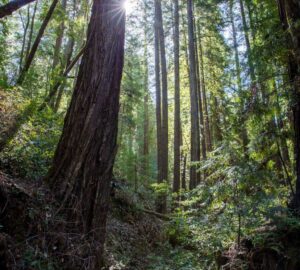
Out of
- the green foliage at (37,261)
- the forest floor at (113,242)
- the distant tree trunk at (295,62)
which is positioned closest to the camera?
the green foliage at (37,261)

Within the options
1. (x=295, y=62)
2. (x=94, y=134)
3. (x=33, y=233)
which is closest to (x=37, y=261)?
(x=33, y=233)

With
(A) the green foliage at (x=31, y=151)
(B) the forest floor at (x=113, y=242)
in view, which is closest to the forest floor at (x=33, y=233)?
(B) the forest floor at (x=113, y=242)

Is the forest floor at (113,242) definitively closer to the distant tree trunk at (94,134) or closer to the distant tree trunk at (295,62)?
the distant tree trunk at (94,134)

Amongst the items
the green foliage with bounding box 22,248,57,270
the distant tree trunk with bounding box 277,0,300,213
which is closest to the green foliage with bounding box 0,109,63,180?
the green foliage with bounding box 22,248,57,270

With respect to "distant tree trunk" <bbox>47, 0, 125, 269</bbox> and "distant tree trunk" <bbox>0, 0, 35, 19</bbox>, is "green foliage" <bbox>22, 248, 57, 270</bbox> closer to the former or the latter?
"distant tree trunk" <bbox>47, 0, 125, 269</bbox>

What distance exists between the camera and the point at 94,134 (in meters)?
3.85

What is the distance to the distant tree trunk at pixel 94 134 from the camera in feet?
12.0

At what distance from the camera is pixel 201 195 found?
17.9 feet

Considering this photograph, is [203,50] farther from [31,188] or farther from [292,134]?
[31,188]

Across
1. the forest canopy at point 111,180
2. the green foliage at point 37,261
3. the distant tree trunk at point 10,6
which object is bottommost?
the green foliage at point 37,261

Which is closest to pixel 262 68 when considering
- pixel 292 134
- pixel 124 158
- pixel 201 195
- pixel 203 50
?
pixel 292 134

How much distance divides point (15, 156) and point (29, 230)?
1534 millimetres

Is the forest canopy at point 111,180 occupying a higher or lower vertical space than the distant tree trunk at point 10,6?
lower

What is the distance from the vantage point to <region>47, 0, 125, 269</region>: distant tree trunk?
3.64 metres
